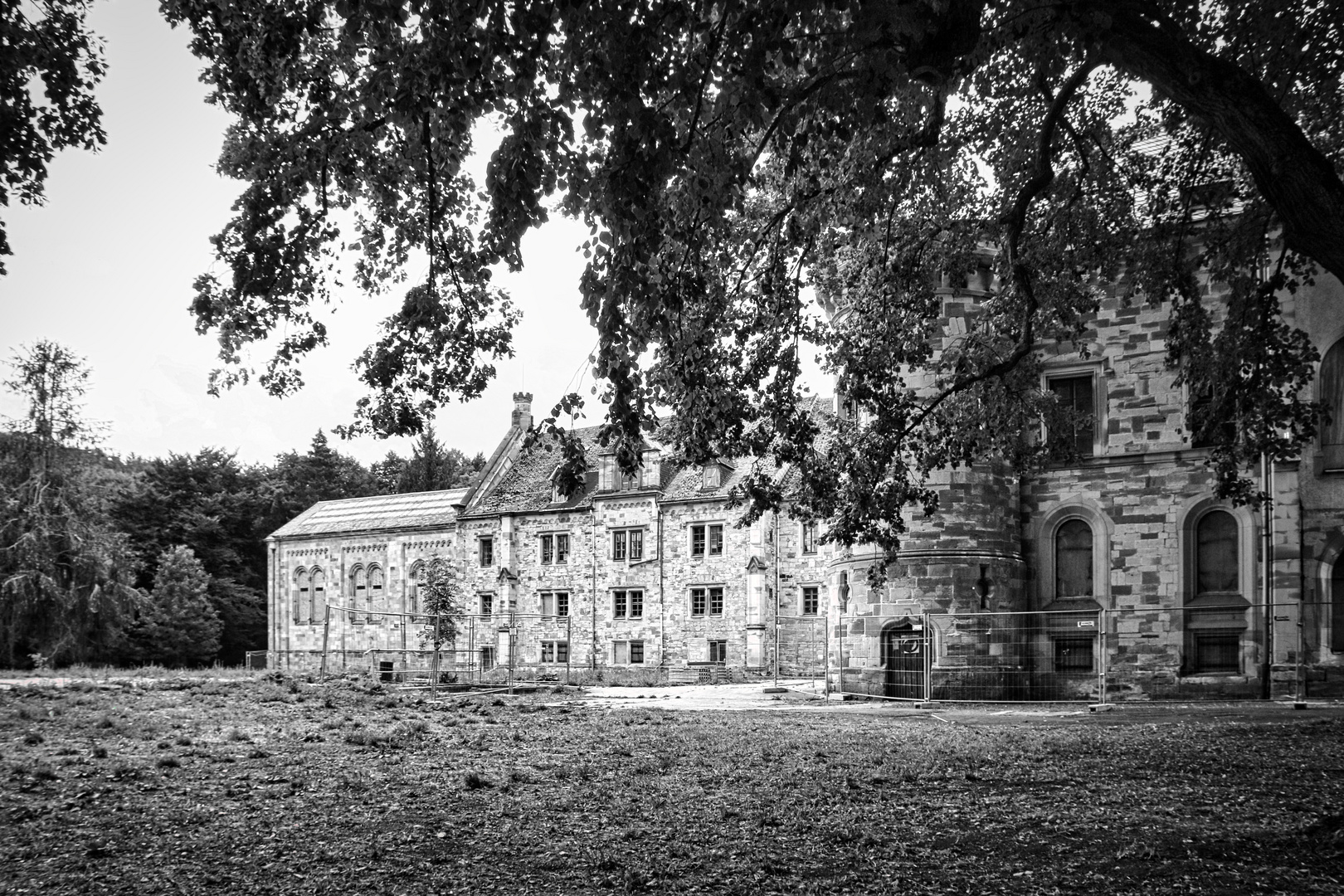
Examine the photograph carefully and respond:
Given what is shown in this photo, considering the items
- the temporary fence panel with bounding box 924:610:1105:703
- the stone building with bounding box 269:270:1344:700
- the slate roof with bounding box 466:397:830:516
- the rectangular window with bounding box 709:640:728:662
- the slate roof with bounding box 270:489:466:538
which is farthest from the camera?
the slate roof with bounding box 270:489:466:538

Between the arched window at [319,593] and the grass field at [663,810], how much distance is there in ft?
148

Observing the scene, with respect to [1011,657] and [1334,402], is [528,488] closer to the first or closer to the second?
[1011,657]

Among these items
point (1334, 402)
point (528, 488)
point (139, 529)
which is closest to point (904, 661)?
point (1334, 402)

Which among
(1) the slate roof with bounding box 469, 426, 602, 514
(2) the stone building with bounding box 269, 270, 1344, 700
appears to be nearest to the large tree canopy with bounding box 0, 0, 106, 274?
(2) the stone building with bounding box 269, 270, 1344, 700

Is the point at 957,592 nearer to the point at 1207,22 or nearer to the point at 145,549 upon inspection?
the point at 1207,22

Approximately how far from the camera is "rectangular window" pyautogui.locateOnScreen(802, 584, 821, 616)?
1726 inches

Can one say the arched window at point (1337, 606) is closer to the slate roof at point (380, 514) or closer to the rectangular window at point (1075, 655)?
the rectangular window at point (1075, 655)

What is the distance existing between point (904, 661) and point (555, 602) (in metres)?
28.2

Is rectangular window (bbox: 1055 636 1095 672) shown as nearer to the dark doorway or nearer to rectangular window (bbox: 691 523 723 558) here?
the dark doorway

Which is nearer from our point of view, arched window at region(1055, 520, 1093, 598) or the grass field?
the grass field

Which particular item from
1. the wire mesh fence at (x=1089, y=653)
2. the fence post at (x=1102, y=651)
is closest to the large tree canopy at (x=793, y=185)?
the fence post at (x=1102, y=651)

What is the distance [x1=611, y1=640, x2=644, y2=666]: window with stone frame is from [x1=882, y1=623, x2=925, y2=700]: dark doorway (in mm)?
24140

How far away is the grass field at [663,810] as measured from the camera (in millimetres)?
6527

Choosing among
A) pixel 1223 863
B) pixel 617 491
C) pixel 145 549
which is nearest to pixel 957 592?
pixel 1223 863
